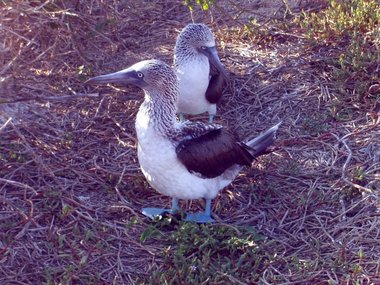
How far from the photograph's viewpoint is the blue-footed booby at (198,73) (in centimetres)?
550

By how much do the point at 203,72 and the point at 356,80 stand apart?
1.34 m

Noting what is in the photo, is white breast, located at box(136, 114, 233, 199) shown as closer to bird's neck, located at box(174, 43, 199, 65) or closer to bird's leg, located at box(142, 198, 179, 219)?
bird's leg, located at box(142, 198, 179, 219)

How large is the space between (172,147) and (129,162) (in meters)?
0.87

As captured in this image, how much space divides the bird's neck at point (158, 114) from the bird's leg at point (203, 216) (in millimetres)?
580

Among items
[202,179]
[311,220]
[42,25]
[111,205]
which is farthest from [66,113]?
[311,220]

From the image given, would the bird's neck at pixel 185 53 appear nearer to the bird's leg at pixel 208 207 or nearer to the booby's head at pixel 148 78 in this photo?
the booby's head at pixel 148 78

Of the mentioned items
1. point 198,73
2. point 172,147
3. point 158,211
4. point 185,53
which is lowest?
point 158,211

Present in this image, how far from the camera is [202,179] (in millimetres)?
4285

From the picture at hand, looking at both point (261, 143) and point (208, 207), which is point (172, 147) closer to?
point (208, 207)

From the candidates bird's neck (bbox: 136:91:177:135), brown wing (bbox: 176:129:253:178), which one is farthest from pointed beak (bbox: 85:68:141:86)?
brown wing (bbox: 176:129:253:178)

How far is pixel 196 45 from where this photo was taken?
562cm

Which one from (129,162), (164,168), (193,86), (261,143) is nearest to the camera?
(164,168)

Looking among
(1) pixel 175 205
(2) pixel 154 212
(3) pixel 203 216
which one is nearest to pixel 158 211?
(2) pixel 154 212

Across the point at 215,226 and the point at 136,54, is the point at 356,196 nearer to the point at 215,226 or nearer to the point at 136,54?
the point at 215,226
